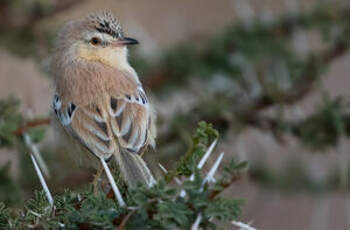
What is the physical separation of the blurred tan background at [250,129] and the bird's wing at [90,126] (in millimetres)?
1576

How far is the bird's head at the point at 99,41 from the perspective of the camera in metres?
5.14

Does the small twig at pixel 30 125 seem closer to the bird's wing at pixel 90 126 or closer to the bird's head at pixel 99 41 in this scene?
the bird's wing at pixel 90 126

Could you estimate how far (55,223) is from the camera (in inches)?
88.0

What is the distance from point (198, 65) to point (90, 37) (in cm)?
170

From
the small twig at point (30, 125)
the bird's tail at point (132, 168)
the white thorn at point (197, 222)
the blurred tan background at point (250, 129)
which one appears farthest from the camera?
the blurred tan background at point (250, 129)

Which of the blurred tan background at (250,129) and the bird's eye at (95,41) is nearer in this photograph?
the bird's eye at (95,41)

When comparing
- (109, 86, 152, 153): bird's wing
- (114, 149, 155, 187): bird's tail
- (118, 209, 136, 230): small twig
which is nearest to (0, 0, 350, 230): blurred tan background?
(109, 86, 152, 153): bird's wing

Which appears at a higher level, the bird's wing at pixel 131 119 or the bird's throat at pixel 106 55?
the bird's throat at pixel 106 55

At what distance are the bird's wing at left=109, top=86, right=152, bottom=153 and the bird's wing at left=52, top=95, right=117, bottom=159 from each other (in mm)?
56

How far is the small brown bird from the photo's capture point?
12.3ft

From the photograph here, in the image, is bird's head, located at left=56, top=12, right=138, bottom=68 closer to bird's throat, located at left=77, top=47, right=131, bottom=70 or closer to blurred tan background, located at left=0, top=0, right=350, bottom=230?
bird's throat, located at left=77, top=47, right=131, bottom=70

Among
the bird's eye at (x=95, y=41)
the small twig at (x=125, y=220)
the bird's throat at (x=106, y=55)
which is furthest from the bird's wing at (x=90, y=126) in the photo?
the small twig at (x=125, y=220)

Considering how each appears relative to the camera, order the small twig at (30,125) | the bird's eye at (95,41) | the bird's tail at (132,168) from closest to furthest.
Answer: the bird's tail at (132,168), the small twig at (30,125), the bird's eye at (95,41)

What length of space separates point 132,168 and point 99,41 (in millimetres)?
2058
